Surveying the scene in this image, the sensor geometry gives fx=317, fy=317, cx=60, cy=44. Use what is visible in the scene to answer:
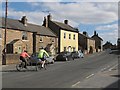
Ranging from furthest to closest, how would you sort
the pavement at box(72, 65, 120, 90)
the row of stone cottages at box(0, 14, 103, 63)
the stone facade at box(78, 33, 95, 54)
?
the stone facade at box(78, 33, 95, 54), the row of stone cottages at box(0, 14, 103, 63), the pavement at box(72, 65, 120, 90)

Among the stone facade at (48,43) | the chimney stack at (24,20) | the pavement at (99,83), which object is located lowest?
the pavement at (99,83)

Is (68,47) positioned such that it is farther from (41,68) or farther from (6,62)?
(41,68)

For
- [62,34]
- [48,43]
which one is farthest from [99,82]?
[62,34]

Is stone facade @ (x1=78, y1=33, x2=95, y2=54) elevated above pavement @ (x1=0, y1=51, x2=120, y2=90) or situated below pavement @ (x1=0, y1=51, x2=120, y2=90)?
above

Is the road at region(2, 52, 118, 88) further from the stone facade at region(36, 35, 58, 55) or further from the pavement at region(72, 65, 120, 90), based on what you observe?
the stone facade at region(36, 35, 58, 55)

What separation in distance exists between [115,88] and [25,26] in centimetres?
4501

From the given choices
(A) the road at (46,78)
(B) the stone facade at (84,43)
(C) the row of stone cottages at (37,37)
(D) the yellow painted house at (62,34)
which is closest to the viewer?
(A) the road at (46,78)

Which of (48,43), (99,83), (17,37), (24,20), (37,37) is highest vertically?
(24,20)

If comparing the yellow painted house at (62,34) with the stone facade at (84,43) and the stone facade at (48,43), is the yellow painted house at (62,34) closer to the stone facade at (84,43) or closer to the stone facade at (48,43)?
the stone facade at (48,43)

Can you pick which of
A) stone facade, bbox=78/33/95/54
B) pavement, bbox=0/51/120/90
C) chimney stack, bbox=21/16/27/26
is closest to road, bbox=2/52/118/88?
pavement, bbox=0/51/120/90

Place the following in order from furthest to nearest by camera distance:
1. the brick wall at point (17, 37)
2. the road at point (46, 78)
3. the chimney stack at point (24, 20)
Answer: the chimney stack at point (24, 20) < the brick wall at point (17, 37) < the road at point (46, 78)

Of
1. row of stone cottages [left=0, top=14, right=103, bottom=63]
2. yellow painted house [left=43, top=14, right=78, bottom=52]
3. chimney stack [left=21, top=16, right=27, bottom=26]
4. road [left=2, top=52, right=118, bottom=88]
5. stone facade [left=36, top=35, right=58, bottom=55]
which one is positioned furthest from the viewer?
yellow painted house [left=43, top=14, right=78, bottom=52]

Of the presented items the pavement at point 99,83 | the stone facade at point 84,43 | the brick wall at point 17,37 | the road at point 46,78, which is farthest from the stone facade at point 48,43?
the pavement at point 99,83

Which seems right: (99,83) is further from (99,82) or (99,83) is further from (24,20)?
(24,20)
